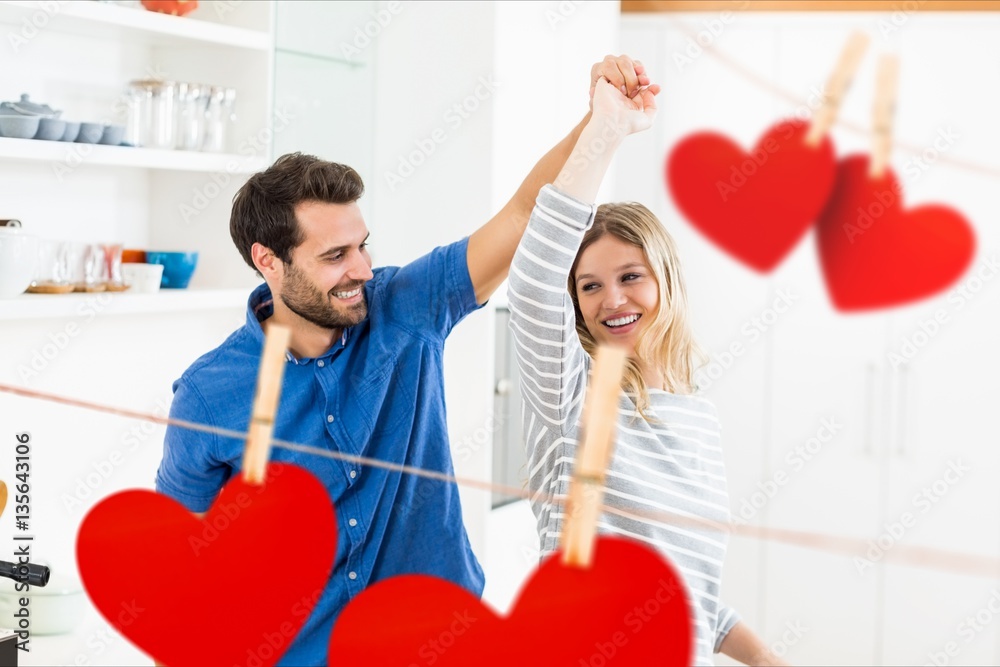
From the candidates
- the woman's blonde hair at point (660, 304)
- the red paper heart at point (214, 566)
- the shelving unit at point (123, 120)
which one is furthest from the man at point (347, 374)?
the shelving unit at point (123, 120)

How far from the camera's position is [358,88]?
2691 mm

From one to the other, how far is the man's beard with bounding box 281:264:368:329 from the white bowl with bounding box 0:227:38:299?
59cm

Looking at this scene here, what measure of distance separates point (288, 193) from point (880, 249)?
0.86 metres

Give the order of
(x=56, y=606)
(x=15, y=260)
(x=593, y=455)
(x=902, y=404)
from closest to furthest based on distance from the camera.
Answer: (x=593, y=455) < (x=15, y=260) < (x=56, y=606) < (x=902, y=404)

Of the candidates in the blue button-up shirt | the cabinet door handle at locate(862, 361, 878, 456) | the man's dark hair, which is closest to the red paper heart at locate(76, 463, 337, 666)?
the blue button-up shirt

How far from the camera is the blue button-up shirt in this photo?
59.2 inches

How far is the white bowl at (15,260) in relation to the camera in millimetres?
1817

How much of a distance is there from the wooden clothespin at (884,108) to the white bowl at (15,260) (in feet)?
4.92

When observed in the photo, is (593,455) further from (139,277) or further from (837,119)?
(139,277)

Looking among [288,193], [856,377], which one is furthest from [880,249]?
[856,377]

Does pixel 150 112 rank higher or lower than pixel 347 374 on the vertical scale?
higher

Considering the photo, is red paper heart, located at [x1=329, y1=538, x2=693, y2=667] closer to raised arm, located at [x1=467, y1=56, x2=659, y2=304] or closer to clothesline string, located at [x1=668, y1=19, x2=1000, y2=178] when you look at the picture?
clothesline string, located at [x1=668, y1=19, x2=1000, y2=178]

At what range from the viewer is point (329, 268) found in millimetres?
1458

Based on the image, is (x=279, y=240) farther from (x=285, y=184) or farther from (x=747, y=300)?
(x=747, y=300)
